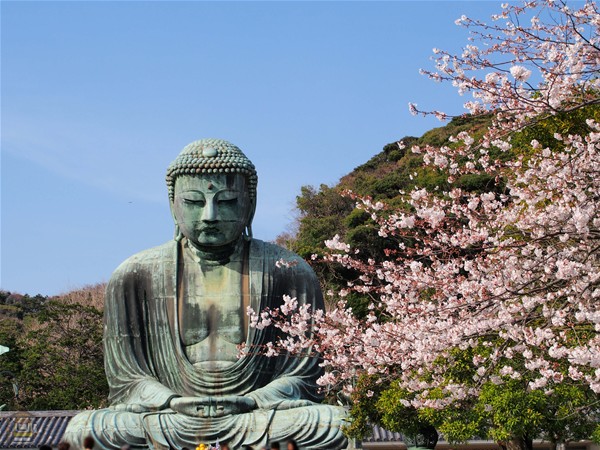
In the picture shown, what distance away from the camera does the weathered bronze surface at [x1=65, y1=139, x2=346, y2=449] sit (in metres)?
11.7

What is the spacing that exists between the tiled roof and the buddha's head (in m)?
10.7

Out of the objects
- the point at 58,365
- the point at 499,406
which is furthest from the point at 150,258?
the point at 58,365

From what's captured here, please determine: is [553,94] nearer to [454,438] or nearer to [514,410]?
[514,410]

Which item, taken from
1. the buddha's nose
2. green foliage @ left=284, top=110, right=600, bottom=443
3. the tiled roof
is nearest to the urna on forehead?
the buddha's nose

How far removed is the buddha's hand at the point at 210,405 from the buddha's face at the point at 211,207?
2034 mm

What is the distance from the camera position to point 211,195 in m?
12.6

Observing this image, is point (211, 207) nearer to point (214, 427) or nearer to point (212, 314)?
point (212, 314)

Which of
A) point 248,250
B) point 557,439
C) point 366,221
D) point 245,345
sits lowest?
point 557,439

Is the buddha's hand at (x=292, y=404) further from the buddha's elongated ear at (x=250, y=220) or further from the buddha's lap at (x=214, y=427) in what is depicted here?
the buddha's elongated ear at (x=250, y=220)

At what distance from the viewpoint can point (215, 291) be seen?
41.8 feet

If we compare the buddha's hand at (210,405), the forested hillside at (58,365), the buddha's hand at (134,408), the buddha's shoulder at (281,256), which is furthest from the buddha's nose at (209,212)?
the forested hillside at (58,365)

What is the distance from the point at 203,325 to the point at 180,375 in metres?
0.69

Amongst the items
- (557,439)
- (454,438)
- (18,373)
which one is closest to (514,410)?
(454,438)

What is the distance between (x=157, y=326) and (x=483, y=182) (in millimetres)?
22691
